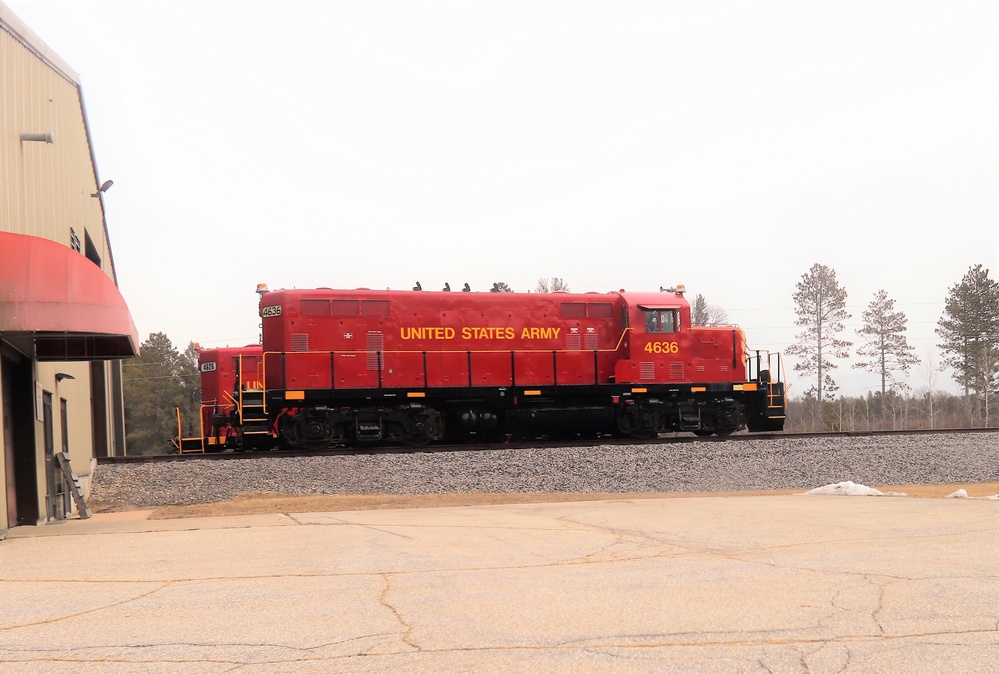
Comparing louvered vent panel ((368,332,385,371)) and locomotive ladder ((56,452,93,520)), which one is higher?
louvered vent panel ((368,332,385,371))

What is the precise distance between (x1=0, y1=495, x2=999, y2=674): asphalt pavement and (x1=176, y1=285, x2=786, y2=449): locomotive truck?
30.6 feet

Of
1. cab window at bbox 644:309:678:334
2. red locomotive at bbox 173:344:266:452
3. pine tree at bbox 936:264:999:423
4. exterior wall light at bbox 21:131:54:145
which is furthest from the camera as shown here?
pine tree at bbox 936:264:999:423

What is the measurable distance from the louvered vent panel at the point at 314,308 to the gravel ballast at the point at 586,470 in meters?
4.00

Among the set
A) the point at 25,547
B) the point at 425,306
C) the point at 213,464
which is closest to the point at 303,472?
the point at 213,464

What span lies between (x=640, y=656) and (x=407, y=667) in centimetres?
115

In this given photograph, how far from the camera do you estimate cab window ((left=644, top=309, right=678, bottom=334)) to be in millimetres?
21047

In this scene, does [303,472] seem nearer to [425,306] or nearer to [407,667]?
[425,306]

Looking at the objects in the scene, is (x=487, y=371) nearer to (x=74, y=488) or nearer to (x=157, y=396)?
(x=74, y=488)

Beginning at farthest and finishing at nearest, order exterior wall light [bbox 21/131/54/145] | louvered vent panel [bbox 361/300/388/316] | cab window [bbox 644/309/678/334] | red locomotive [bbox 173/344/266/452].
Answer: cab window [bbox 644/309/678/334]
red locomotive [bbox 173/344/266/452]
louvered vent panel [bbox 361/300/388/316]
exterior wall light [bbox 21/131/54/145]

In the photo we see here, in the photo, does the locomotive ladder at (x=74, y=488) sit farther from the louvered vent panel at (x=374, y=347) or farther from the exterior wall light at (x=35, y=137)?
the louvered vent panel at (x=374, y=347)

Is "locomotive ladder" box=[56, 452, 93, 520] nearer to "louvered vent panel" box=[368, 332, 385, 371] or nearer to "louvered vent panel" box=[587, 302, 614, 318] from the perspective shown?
"louvered vent panel" box=[368, 332, 385, 371]

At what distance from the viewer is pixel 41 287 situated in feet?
32.9

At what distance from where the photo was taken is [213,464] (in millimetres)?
16031

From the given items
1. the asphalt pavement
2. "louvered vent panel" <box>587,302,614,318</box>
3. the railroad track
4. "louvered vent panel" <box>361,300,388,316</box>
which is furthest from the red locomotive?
the asphalt pavement
